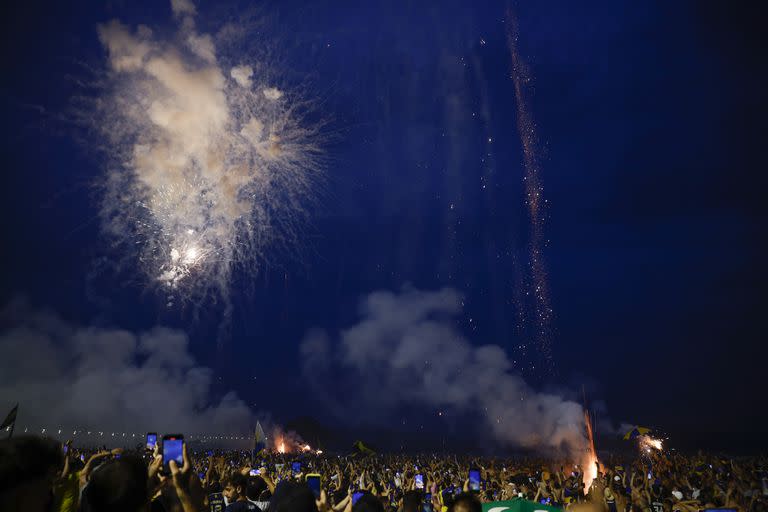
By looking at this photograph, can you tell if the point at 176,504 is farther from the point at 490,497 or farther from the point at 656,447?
the point at 656,447

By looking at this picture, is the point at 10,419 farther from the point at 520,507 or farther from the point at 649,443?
the point at 649,443

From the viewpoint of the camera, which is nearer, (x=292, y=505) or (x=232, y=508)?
(x=292, y=505)

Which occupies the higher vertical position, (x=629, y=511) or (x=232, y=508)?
(x=232, y=508)

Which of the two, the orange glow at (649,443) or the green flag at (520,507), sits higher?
the green flag at (520,507)

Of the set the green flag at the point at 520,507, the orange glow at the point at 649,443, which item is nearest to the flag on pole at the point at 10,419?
the green flag at the point at 520,507

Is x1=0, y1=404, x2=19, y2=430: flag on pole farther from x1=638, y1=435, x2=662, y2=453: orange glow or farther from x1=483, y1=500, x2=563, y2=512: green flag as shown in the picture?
x1=638, y1=435, x2=662, y2=453: orange glow

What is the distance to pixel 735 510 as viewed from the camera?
6.01 metres

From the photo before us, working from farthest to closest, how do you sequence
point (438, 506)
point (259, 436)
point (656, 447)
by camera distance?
point (656, 447)
point (259, 436)
point (438, 506)

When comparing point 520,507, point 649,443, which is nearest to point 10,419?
point 520,507

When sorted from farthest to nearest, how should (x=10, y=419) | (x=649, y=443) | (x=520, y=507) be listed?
(x=649, y=443) < (x=10, y=419) < (x=520, y=507)

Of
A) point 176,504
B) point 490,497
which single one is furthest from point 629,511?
point 176,504

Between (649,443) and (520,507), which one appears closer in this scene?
(520,507)

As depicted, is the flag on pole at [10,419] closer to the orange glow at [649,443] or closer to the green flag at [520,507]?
the green flag at [520,507]

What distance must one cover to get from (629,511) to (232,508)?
866cm
